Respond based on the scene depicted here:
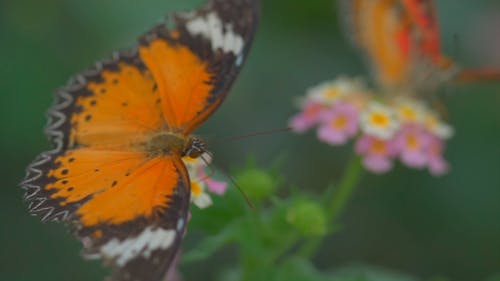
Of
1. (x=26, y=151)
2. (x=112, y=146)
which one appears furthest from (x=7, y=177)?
(x=112, y=146)

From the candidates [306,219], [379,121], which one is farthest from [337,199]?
[306,219]

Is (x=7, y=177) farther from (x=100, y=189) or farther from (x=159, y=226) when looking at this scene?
(x=159, y=226)

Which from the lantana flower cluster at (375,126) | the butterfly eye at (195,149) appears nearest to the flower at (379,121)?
the lantana flower cluster at (375,126)

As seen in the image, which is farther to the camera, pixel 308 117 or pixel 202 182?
pixel 308 117

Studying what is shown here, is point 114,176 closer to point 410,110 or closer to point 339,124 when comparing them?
point 339,124

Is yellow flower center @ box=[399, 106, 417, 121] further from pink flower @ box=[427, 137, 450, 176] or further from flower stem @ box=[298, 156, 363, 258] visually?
flower stem @ box=[298, 156, 363, 258]

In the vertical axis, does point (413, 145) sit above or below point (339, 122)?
below

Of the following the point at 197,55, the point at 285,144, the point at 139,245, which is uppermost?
the point at 197,55

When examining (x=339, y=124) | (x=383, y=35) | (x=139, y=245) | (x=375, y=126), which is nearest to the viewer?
(x=139, y=245)
